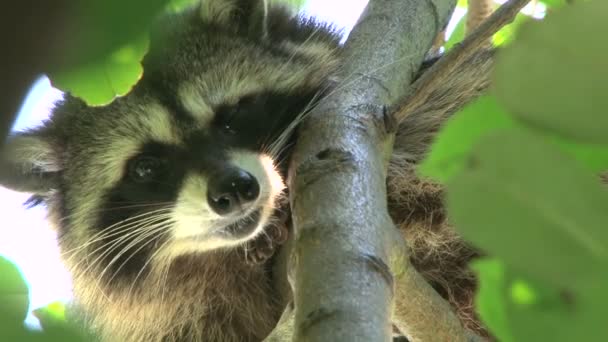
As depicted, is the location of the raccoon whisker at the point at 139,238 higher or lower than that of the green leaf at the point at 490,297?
lower

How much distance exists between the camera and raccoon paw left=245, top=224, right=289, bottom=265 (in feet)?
9.07

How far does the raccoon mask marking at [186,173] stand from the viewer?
104 inches

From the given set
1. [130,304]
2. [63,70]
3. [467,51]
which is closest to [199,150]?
[130,304]

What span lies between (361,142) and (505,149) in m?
1.25

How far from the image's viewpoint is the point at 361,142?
5.65 feet

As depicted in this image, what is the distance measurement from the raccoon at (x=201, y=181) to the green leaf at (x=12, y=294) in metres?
1.45

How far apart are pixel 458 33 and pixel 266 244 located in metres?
1.31

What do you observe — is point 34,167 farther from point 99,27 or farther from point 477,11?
point 99,27

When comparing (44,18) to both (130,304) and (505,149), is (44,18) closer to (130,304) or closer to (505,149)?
(505,149)

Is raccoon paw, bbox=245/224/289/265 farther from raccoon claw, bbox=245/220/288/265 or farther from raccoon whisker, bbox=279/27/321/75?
raccoon whisker, bbox=279/27/321/75

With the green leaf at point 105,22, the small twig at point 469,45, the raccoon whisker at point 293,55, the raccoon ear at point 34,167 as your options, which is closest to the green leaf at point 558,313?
the green leaf at point 105,22

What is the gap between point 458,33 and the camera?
3.47 meters

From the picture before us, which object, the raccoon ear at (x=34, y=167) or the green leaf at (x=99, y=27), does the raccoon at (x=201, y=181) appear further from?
the green leaf at (x=99, y=27)

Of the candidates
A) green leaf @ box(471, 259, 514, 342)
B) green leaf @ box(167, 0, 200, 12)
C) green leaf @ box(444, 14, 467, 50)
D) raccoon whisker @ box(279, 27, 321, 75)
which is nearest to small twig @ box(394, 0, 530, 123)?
green leaf @ box(167, 0, 200, 12)
